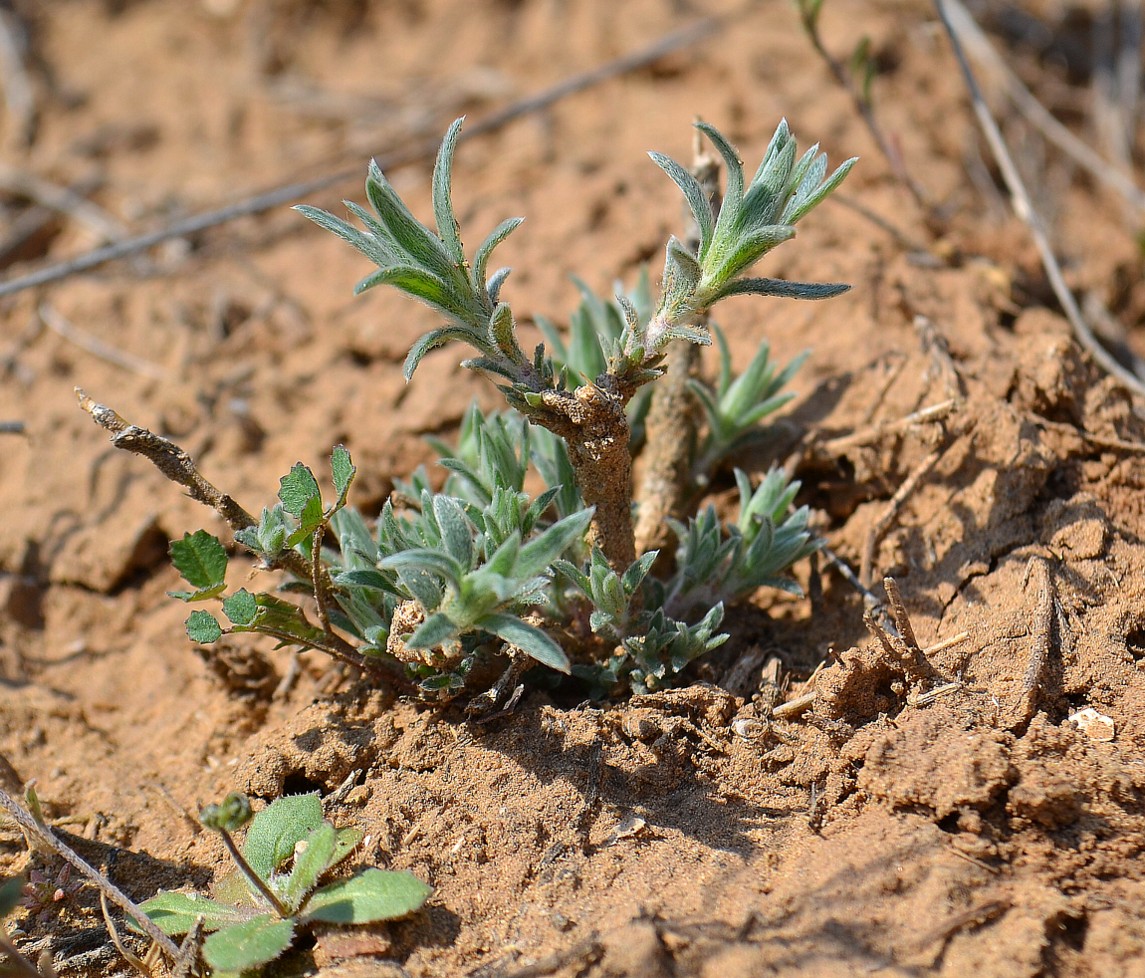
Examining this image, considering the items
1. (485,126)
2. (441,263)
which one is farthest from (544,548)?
(485,126)

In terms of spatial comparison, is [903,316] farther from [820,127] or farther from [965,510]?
[820,127]

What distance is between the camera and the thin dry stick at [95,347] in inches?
153

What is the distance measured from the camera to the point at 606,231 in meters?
3.98

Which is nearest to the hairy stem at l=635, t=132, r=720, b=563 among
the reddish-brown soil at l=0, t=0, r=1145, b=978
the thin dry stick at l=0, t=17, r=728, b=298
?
the reddish-brown soil at l=0, t=0, r=1145, b=978

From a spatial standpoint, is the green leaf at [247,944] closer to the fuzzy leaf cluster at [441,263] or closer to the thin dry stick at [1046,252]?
the fuzzy leaf cluster at [441,263]

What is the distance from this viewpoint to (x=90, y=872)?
2.05 meters

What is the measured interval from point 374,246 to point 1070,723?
1.92 metres

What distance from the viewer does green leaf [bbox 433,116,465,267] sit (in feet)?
6.94

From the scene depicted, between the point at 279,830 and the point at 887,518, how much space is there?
6.05 feet

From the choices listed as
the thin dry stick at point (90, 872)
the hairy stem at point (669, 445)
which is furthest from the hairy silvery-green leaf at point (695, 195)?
the thin dry stick at point (90, 872)

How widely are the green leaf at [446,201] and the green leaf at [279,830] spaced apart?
1.27 metres

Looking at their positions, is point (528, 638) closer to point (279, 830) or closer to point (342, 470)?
point (342, 470)

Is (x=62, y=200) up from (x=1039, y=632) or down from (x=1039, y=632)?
up

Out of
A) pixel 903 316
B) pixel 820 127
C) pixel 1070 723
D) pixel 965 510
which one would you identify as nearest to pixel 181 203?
pixel 820 127
